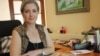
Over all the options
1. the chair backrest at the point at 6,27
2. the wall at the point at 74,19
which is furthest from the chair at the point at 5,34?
the wall at the point at 74,19

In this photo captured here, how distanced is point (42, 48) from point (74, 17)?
1.63 m

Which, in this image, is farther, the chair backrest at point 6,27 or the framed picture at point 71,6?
the framed picture at point 71,6

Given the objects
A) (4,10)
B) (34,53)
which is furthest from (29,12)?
(4,10)

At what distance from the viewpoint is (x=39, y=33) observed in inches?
79.1

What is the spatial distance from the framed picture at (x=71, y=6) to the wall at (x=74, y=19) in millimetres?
69

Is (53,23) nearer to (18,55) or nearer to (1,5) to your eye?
(1,5)

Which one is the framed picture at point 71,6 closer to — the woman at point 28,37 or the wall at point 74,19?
the wall at point 74,19

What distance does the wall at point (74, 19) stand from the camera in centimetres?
316

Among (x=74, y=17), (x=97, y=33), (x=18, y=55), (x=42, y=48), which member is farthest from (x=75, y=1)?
(x=18, y=55)

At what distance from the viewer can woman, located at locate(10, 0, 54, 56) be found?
1.81 m

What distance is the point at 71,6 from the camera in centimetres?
348

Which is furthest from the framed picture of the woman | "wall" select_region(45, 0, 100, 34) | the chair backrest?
the woman

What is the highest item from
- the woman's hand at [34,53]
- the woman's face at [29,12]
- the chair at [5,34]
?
the woman's face at [29,12]

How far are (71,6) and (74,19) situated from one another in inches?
9.6
